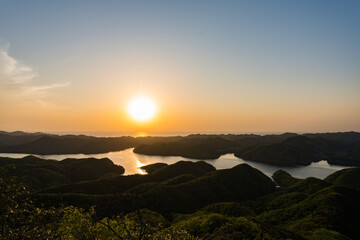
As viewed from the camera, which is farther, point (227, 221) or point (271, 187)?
point (271, 187)

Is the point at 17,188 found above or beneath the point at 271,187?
above

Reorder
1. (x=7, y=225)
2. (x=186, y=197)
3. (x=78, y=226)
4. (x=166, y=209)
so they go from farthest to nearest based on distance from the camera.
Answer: (x=186, y=197)
(x=166, y=209)
(x=78, y=226)
(x=7, y=225)

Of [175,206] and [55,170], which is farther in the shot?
[55,170]

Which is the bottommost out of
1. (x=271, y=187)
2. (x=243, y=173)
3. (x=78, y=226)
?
(x=271, y=187)

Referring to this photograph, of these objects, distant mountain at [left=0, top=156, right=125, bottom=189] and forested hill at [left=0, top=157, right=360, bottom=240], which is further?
distant mountain at [left=0, top=156, right=125, bottom=189]

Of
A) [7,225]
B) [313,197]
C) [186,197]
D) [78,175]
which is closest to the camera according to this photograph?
[7,225]

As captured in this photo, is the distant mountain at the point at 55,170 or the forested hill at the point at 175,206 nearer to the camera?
the forested hill at the point at 175,206

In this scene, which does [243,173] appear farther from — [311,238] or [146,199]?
[311,238]

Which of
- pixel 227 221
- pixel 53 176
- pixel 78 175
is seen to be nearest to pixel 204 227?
pixel 227 221

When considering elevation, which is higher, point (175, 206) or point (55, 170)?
point (55, 170)
